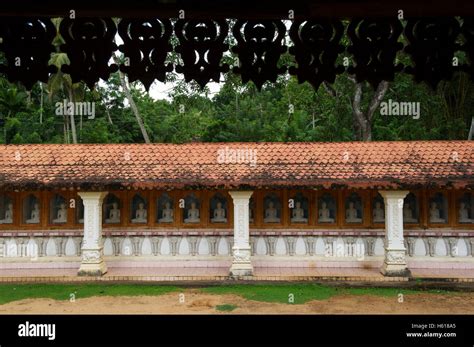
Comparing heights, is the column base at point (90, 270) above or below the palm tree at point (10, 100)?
below

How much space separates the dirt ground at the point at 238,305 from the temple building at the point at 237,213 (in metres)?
1.30

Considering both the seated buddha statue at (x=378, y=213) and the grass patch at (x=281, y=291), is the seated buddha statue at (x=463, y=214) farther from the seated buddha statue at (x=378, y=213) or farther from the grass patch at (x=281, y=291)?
the grass patch at (x=281, y=291)

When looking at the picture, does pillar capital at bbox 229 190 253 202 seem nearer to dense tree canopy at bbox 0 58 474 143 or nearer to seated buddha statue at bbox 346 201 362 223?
seated buddha statue at bbox 346 201 362 223

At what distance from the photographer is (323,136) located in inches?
779

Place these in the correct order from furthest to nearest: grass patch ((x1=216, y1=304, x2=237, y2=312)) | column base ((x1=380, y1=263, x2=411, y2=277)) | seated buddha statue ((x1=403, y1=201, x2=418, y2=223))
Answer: seated buddha statue ((x1=403, y1=201, x2=418, y2=223)) → column base ((x1=380, y1=263, x2=411, y2=277)) → grass patch ((x1=216, y1=304, x2=237, y2=312))

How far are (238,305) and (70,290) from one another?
12.4 feet

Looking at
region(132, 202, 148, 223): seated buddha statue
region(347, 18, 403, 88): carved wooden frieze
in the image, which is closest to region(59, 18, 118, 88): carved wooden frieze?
region(347, 18, 403, 88): carved wooden frieze

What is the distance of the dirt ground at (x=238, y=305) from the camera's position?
8.78m

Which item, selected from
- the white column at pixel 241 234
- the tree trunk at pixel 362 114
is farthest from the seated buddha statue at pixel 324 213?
the tree trunk at pixel 362 114

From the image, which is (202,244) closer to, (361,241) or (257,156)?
(257,156)

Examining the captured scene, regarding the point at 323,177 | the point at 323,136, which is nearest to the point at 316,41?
the point at 323,177

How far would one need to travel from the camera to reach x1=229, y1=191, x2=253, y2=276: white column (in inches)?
421

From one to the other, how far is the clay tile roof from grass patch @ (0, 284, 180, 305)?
2.21m

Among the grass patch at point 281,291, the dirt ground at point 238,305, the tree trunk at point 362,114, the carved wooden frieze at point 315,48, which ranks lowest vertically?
Answer: the dirt ground at point 238,305
